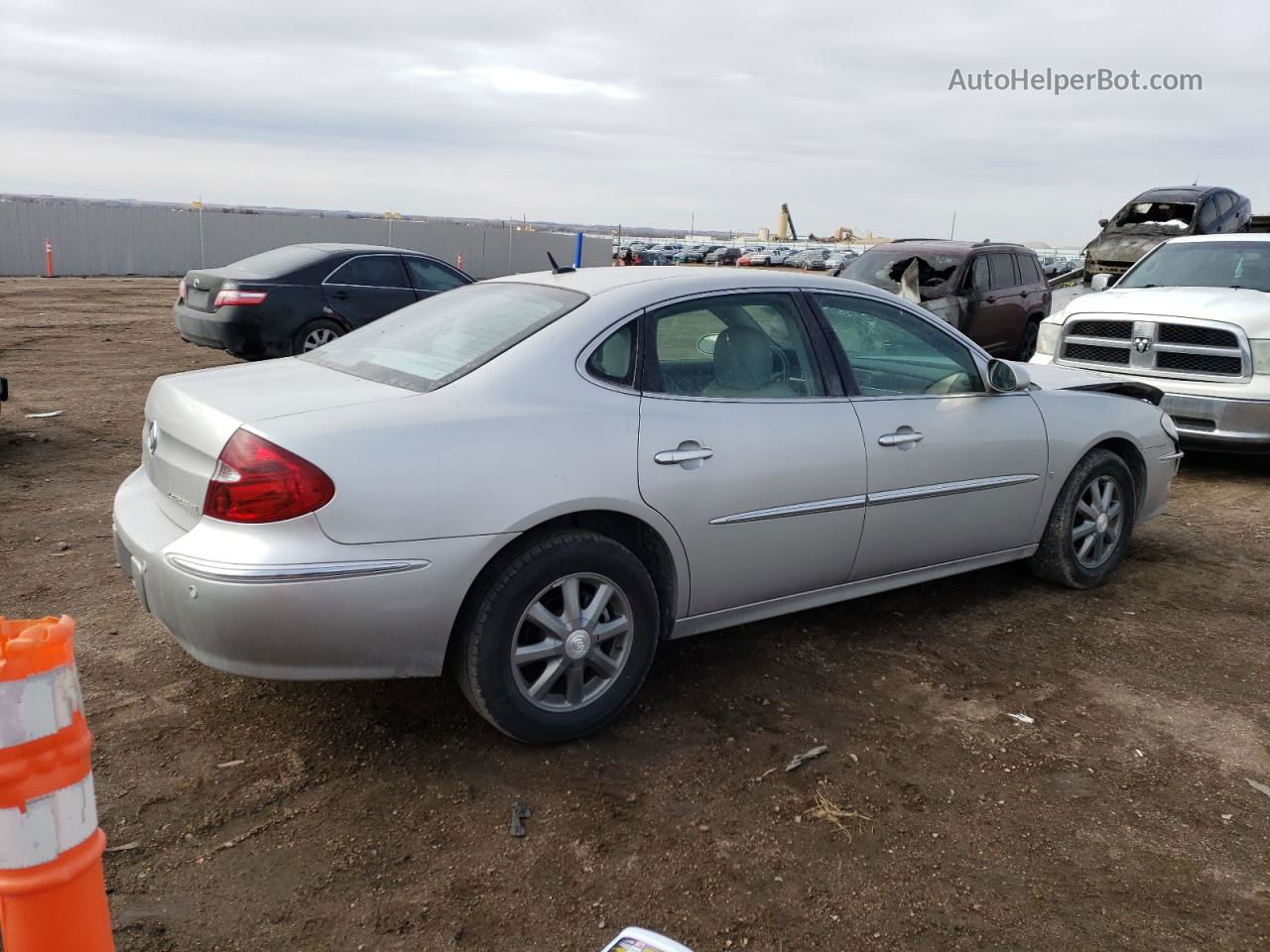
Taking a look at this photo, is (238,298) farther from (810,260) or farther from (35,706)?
(810,260)

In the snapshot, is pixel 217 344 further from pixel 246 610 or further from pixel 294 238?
pixel 294 238

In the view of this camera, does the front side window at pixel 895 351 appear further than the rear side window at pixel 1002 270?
No

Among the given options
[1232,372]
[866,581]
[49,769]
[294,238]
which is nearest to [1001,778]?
[866,581]

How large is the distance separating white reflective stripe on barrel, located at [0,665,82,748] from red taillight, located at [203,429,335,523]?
4.28 ft

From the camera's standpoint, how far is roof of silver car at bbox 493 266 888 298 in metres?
3.91

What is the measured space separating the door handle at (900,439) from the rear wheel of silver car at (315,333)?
25.0ft

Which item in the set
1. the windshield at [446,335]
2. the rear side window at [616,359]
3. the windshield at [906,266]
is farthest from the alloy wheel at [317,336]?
the rear side window at [616,359]

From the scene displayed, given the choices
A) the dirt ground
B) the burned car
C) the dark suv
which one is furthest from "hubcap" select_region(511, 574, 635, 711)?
the burned car

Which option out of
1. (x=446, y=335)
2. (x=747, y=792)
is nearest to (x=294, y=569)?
(x=446, y=335)

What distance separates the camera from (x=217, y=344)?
10.5m

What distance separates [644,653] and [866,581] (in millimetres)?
1174

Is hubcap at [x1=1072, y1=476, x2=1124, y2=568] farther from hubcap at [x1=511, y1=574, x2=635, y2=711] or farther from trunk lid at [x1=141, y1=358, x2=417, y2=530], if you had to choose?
trunk lid at [x1=141, y1=358, x2=417, y2=530]

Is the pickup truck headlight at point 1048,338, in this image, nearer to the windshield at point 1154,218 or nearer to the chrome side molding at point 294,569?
the chrome side molding at point 294,569

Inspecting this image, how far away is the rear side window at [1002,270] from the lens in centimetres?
1248
